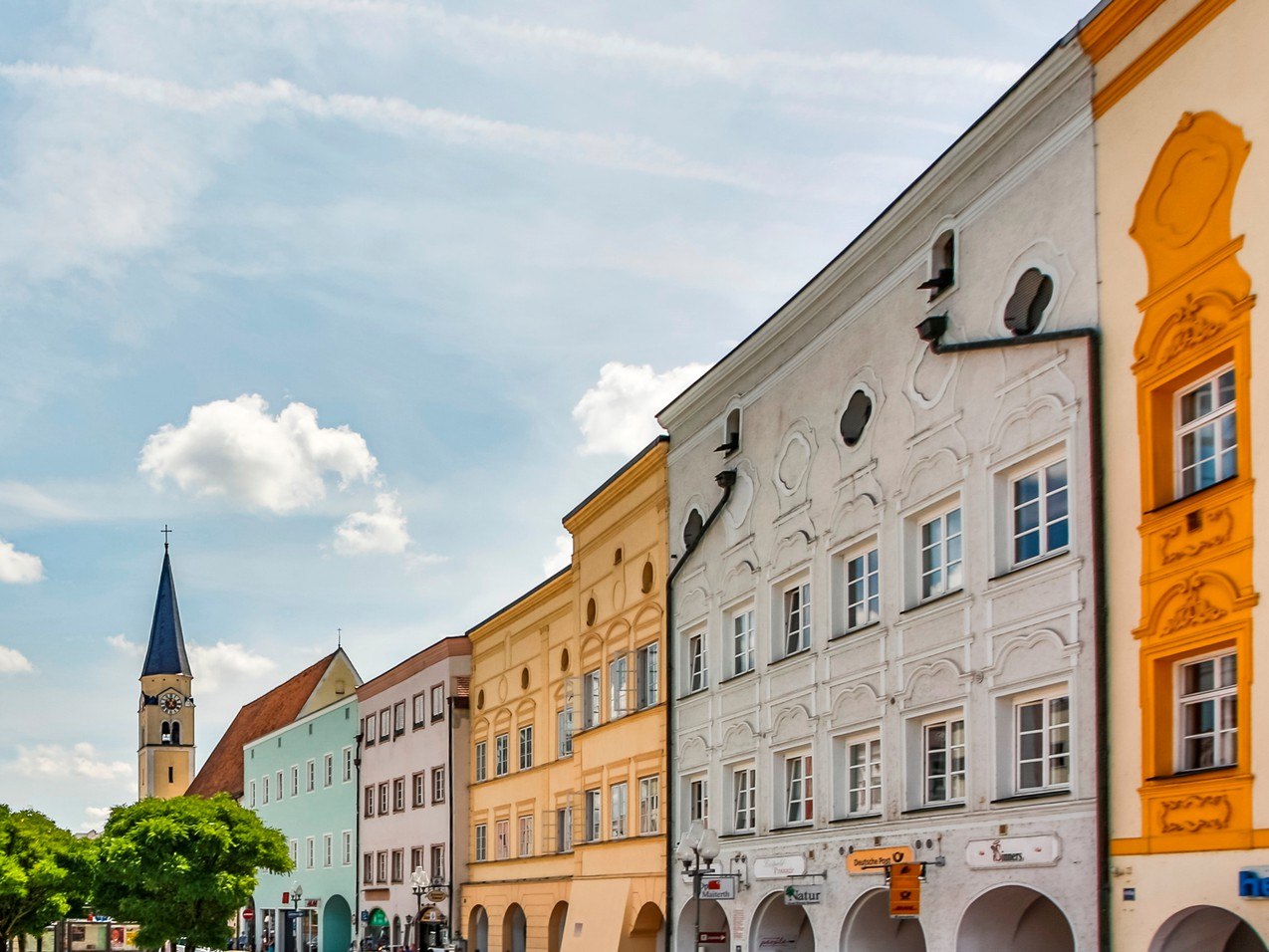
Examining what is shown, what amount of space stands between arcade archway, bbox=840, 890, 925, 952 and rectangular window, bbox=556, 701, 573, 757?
17492 millimetres

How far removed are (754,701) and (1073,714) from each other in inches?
421

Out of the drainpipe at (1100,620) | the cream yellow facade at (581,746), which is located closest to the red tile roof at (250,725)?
the cream yellow facade at (581,746)

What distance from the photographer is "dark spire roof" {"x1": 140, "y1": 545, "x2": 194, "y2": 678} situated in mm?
156375

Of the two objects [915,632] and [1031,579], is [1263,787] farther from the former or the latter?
[915,632]

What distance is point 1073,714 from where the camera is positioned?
21109 mm

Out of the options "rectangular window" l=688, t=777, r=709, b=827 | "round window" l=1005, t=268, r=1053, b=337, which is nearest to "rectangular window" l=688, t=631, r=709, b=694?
"rectangular window" l=688, t=777, r=709, b=827

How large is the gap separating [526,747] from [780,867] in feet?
64.3

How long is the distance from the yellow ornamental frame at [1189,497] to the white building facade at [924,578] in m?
1.11

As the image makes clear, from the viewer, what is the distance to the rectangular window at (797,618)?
97.7 feet

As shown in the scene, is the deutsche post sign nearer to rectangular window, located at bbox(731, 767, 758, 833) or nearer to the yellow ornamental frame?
the yellow ornamental frame

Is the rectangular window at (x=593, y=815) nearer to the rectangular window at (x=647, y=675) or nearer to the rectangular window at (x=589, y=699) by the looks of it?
the rectangular window at (x=589, y=699)

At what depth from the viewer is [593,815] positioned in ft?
135

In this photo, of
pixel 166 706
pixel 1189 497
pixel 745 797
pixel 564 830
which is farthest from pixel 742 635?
pixel 166 706

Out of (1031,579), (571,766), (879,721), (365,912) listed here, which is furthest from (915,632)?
(365,912)
